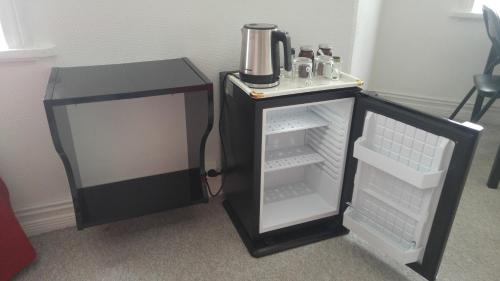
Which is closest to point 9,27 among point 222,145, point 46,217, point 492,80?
point 46,217

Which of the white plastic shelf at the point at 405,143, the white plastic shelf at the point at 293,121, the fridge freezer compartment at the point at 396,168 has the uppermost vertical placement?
the white plastic shelf at the point at 405,143

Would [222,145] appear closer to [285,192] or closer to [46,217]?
[285,192]

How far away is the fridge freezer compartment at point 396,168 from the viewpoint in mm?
1312

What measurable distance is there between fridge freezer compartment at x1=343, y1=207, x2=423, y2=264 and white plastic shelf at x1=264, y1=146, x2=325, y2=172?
0.99 feet

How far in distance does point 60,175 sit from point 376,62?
8.51ft

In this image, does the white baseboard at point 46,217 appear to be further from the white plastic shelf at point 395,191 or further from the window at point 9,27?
the white plastic shelf at point 395,191

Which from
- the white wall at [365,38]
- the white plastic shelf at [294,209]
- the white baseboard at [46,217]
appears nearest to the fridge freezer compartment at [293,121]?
the white plastic shelf at [294,209]

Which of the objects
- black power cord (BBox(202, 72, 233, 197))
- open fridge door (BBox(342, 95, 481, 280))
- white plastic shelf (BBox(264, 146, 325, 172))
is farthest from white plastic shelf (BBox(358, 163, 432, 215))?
black power cord (BBox(202, 72, 233, 197))

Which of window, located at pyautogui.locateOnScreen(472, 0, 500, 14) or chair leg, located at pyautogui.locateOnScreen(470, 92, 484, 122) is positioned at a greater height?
window, located at pyautogui.locateOnScreen(472, 0, 500, 14)

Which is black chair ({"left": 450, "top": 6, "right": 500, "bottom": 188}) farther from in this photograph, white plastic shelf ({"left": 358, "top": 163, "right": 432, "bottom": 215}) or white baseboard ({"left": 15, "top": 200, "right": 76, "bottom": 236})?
white baseboard ({"left": 15, "top": 200, "right": 76, "bottom": 236})

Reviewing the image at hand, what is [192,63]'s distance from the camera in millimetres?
1744

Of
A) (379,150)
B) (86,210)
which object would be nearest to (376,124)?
(379,150)

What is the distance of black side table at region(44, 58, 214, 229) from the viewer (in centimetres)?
135

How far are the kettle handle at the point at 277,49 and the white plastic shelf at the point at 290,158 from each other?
1.53 ft
